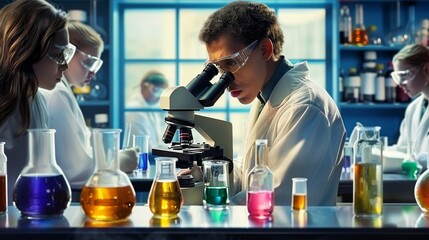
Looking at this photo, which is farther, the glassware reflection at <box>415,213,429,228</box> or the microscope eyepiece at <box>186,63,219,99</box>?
the microscope eyepiece at <box>186,63,219,99</box>

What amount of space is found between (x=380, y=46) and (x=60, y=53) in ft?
12.0

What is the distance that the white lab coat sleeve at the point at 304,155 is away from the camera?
2.15 metres

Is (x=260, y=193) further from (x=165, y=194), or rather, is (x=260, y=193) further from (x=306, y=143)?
(x=306, y=143)

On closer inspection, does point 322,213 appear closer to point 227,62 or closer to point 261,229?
point 261,229

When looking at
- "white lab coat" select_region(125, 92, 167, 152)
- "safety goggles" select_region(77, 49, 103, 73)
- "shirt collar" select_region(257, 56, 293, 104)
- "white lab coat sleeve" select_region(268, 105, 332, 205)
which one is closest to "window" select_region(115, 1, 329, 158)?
"white lab coat" select_region(125, 92, 167, 152)

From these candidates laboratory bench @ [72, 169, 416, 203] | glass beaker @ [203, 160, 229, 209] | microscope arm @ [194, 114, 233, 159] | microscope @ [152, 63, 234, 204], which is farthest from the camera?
laboratory bench @ [72, 169, 416, 203]

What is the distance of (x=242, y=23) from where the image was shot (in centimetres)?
245

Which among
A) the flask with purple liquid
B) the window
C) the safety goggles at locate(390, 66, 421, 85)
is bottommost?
the flask with purple liquid

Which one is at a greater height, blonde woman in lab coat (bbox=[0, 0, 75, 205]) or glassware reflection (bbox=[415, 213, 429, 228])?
blonde woman in lab coat (bbox=[0, 0, 75, 205])

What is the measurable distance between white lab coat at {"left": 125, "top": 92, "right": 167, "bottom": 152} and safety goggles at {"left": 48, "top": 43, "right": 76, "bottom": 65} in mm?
3150

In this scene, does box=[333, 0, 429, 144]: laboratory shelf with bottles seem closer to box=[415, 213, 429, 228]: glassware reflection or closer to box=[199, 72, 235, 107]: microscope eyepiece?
box=[199, 72, 235, 107]: microscope eyepiece

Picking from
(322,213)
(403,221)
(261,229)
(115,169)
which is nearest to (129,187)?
(115,169)

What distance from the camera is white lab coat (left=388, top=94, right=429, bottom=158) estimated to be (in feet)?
14.8

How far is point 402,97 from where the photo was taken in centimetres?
564
